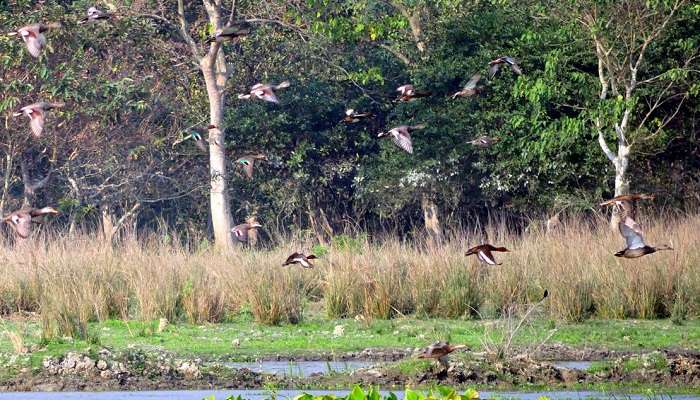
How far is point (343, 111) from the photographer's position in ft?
97.8

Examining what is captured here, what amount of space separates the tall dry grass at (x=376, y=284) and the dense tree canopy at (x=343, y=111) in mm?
7629

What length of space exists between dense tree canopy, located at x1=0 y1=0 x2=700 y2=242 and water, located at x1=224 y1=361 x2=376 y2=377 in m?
11.3

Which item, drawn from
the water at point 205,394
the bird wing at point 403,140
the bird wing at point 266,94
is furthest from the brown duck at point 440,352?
the bird wing at point 266,94

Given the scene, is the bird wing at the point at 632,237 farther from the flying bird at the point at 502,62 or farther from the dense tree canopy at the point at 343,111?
→ the dense tree canopy at the point at 343,111

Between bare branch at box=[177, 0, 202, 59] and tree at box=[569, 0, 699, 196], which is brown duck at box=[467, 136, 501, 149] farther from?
bare branch at box=[177, 0, 202, 59]

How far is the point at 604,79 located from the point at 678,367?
13.1m

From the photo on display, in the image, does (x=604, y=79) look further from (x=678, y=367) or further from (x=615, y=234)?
(x=678, y=367)

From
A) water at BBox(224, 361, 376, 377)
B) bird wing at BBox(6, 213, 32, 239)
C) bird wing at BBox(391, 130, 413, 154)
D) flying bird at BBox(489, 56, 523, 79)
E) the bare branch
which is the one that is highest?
the bare branch

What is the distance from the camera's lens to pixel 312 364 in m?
12.4

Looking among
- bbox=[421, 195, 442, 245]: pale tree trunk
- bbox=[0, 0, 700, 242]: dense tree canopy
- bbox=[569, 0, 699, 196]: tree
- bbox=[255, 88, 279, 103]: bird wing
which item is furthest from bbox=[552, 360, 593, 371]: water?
bbox=[421, 195, 442, 245]: pale tree trunk

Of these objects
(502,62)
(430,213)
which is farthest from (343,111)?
(502,62)

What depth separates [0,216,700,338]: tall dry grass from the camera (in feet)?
48.6

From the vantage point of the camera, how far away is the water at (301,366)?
456 inches

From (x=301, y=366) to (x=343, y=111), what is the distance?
58.9ft
